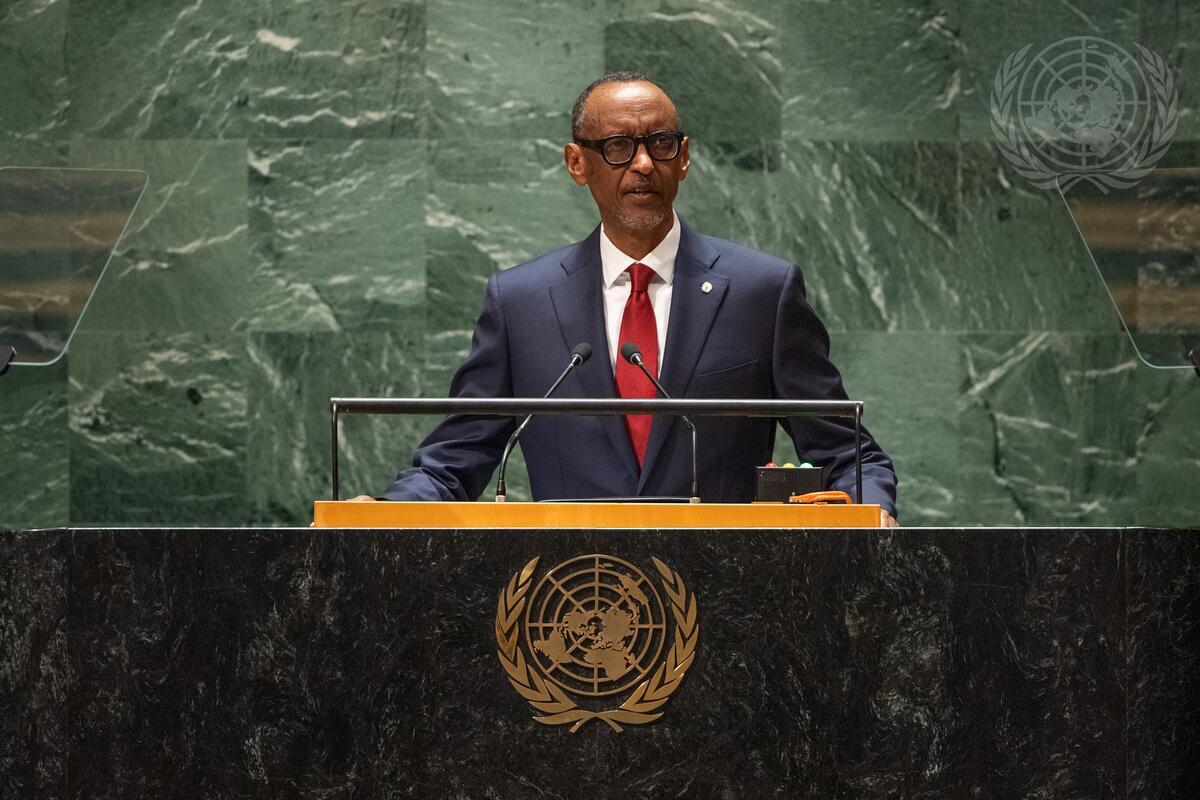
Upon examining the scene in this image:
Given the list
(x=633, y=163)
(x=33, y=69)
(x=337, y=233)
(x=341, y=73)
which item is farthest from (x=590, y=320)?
(x=33, y=69)

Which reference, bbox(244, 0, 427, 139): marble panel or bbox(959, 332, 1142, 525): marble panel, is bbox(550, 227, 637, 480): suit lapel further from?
bbox(959, 332, 1142, 525): marble panel

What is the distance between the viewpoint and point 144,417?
554 centimetres

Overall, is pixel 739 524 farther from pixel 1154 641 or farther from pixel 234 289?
pixel 234 289

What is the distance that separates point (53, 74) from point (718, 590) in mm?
4137

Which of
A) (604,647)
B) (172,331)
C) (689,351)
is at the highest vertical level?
(172,331)

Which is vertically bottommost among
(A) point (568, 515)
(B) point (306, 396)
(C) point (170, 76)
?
(A) point (568, 515)

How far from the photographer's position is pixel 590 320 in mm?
3758

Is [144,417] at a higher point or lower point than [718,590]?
higher

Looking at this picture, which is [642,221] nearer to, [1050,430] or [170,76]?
[1050,430]

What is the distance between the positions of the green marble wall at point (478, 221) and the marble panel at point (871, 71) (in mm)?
10

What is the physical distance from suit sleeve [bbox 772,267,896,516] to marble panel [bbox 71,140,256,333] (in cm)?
246

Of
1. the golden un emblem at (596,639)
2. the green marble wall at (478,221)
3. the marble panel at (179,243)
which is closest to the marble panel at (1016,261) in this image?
the green marble wall at (478,221)

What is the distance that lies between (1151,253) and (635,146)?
265 cm

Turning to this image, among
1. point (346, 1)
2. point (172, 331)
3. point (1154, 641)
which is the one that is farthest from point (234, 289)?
point (1154, 641)
